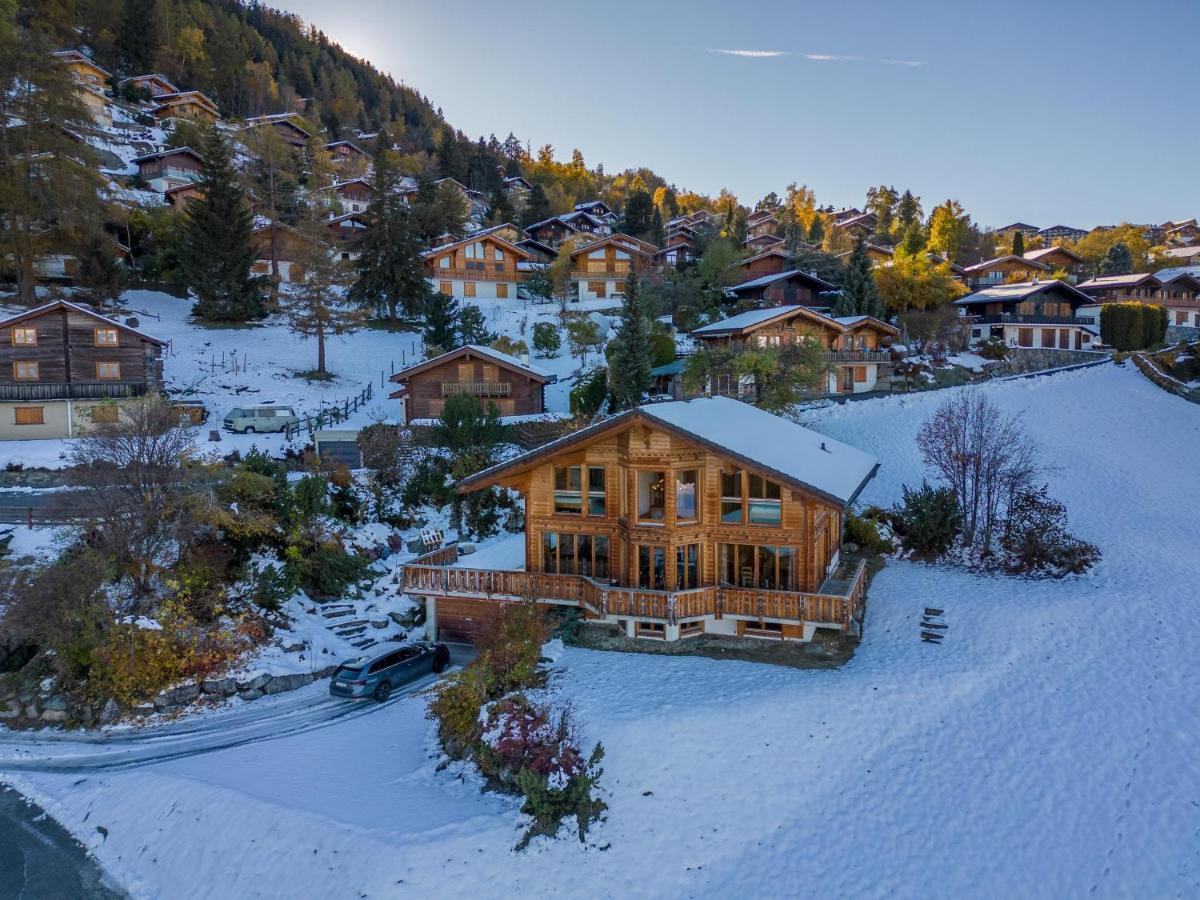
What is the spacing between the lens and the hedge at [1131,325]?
5425 cm

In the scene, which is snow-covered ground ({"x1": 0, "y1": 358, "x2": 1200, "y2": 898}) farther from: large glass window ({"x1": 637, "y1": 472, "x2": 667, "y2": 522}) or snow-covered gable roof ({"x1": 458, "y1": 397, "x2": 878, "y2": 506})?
snow-covered gable roof ({"x1": 458, "y1": 397, "x2": 878, "y2": 506})

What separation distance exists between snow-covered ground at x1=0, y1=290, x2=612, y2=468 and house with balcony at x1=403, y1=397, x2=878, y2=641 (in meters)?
Result: 17.4

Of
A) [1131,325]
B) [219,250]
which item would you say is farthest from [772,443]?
[1131,325]

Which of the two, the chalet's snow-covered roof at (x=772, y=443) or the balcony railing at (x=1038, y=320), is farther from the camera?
the balcony railing at (x=1038, y=320)

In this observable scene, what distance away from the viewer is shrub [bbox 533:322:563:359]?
54938 millimetres

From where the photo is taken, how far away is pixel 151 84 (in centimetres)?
10438

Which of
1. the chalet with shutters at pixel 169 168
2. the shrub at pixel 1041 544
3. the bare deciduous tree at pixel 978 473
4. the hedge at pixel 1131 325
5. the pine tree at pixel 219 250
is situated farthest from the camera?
the chalet with shutters at pixel 169 168

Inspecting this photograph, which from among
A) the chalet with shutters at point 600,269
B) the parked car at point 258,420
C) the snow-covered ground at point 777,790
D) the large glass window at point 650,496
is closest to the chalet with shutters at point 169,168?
the chalet with shutters at point 600,269

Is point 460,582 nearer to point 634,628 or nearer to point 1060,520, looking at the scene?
point 634,628

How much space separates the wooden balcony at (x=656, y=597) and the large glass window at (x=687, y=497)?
208 centimetres

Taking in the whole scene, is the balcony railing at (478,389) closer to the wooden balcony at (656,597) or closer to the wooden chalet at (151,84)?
the wooden balcony at (656,597)

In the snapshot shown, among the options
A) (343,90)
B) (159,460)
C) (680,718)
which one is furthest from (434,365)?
(343,90)

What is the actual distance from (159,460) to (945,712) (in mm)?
22985

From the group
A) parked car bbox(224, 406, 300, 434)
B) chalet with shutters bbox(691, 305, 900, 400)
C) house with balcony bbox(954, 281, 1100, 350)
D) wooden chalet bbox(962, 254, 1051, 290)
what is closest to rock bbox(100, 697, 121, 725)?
parked car bbox(224, 406, 300, 434)
